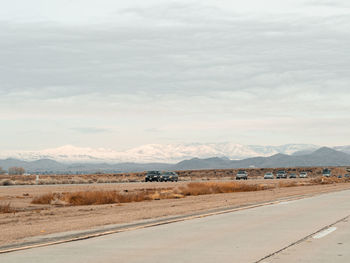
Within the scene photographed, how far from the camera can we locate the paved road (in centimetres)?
1080

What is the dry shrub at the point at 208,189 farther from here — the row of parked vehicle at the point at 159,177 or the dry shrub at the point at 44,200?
the row of parked vehicle at the point at 159,177

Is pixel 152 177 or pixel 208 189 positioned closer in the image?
pixel 208 189

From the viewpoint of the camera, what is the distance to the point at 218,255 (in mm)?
11117

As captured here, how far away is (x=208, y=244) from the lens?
41.8 feet

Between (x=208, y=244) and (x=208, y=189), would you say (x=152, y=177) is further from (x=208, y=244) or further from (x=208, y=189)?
(x=208, y=244)

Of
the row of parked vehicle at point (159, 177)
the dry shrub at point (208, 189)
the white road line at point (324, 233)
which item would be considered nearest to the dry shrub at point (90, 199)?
the dry shrub at point (208, 189)

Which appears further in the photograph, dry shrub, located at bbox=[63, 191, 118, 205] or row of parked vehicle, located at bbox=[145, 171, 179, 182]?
row of parked vehicle, located at bbox=[145, 171, 179, 182]

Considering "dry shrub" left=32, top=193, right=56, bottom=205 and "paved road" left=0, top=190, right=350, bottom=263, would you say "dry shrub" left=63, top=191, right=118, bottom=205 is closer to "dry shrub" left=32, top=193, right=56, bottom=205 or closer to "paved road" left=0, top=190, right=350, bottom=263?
"dry shrub" left=32, top=193, right=56, bottom=205

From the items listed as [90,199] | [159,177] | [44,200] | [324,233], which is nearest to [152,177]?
[159,177]

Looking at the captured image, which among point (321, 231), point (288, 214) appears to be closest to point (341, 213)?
point (288, 214)

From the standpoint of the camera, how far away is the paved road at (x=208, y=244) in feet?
35.4

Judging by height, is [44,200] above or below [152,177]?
below

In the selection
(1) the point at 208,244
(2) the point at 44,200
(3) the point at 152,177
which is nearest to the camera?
(1) the point at 208,244

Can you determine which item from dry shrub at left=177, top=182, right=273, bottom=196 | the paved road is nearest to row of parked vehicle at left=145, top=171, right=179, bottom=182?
dry shrub at left=177, top=182, right=273, bottom=196
